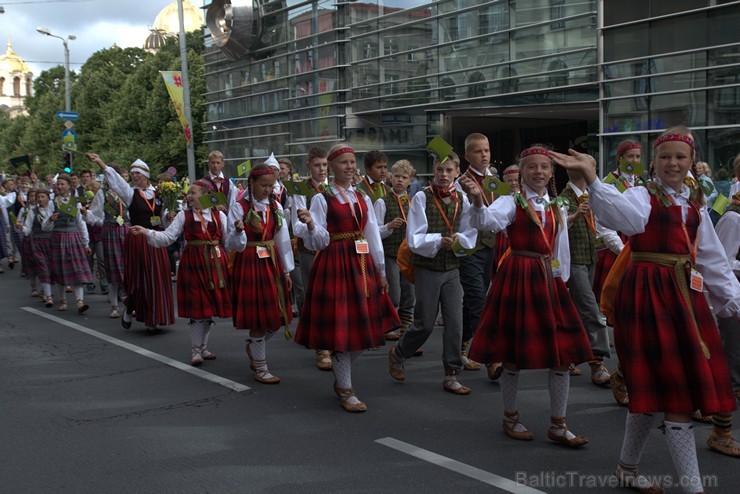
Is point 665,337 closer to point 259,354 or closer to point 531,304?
point 531,304

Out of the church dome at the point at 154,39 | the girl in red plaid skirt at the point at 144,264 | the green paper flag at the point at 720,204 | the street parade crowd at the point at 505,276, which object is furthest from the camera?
the church dome at the point at 154,39

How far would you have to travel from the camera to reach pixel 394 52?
23953 mm

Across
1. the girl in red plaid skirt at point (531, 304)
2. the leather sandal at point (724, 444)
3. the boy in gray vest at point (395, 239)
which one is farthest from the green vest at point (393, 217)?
the leather sandal at point (724, 444)

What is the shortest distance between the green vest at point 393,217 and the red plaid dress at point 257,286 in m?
2.01

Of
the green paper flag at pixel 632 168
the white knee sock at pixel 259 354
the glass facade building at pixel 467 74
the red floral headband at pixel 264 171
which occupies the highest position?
the glass facade building at pixel 467 74

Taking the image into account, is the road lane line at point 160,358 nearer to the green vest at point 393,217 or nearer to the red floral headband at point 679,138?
the green vest at point 393,217

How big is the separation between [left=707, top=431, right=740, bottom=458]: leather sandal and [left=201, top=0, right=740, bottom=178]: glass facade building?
473 inches

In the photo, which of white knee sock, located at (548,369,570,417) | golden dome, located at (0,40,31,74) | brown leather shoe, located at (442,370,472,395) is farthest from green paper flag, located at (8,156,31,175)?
golden dome, located at (0,40,31,74)

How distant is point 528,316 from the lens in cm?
492

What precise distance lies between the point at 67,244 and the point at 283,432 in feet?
25.7

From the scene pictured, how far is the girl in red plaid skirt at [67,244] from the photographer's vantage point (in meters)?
11.7

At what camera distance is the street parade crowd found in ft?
13.3

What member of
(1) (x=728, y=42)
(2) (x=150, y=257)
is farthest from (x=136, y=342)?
(1) (x=728, y=42)

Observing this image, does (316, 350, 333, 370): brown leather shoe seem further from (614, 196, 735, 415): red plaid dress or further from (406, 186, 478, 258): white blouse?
(614, 196, 735, 415): red plaid dress
